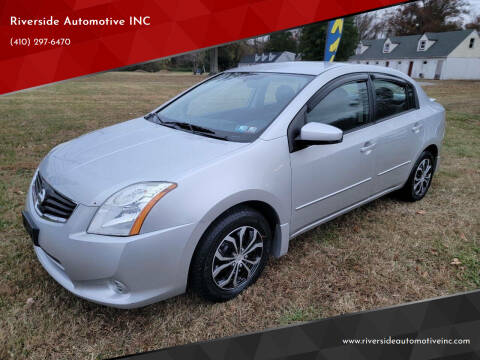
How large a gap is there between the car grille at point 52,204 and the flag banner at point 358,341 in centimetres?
93

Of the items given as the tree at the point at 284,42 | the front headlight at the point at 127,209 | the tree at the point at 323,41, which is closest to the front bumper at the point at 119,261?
the front headlight at the point at 127,209

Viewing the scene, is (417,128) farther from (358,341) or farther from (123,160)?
(123,160)

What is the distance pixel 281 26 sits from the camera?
657 cm

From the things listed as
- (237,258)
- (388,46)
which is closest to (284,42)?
(388,46)

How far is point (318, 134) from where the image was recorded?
253 cm

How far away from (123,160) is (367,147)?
208 cm

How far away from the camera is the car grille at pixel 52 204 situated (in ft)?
7.15

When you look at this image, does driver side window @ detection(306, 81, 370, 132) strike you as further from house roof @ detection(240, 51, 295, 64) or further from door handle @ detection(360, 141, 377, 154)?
house roof @ detection(240, 51, 295, 64)

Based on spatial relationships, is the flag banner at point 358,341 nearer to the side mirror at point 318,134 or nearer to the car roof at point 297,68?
the side mirror at point 318,134

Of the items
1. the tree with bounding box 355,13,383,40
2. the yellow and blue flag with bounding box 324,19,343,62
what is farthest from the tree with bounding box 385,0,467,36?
the yellow and blue flag with bounding box 324,19,343,62

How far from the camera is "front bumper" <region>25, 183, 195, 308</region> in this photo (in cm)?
200

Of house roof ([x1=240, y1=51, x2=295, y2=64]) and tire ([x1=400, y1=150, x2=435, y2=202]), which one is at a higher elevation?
tire ([x1=400, y1=150, x2=435, y2=202])

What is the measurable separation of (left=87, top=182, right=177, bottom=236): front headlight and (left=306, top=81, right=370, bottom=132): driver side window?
1366 millimetres

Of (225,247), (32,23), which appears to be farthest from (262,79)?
(32,23)
